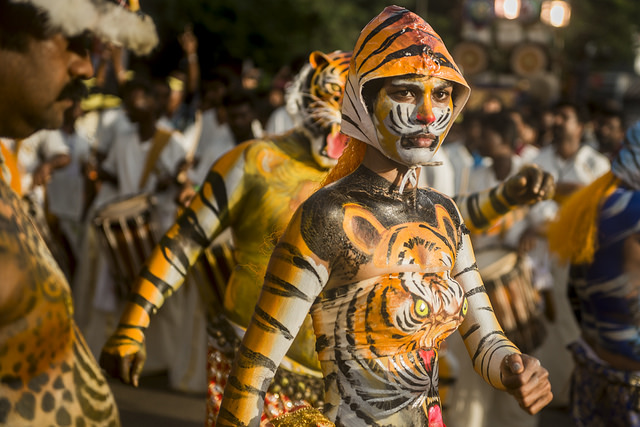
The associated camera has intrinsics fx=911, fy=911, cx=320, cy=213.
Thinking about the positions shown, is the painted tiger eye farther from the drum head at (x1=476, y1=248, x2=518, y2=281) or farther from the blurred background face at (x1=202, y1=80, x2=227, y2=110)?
the blurred background face at (x1=202, y1=80, x2=227, y2=110)

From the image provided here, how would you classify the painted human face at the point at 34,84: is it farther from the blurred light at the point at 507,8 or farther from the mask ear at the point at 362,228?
the blurred light at the point at 507,8

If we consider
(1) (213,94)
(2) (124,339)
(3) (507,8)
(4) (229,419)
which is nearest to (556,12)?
(3) (507,8)

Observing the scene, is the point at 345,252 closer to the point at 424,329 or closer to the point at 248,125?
the point at 424,329

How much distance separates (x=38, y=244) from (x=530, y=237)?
4.57 m

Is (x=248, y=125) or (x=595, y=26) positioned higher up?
(x=595, y=26)

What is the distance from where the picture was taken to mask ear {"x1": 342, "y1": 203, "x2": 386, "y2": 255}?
2.66 m

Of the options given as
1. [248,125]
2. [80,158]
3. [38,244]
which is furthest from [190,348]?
[38,244]

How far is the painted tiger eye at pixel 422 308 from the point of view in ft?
8.70

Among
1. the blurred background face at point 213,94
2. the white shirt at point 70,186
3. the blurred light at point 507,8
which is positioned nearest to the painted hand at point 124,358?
the white shirt at point 70,186

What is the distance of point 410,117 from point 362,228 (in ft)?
1.16

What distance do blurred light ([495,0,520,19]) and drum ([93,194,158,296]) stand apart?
23.2m

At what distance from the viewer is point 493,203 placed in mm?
3932

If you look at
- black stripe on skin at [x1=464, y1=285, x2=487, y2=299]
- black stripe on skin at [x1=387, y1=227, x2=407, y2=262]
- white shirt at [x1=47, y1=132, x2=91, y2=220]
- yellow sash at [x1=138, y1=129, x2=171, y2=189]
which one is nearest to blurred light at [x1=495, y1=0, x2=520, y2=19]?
white shirt at [x1=47, y1=132, x2=91, y2=220]

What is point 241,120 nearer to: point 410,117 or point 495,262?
point 495,262
